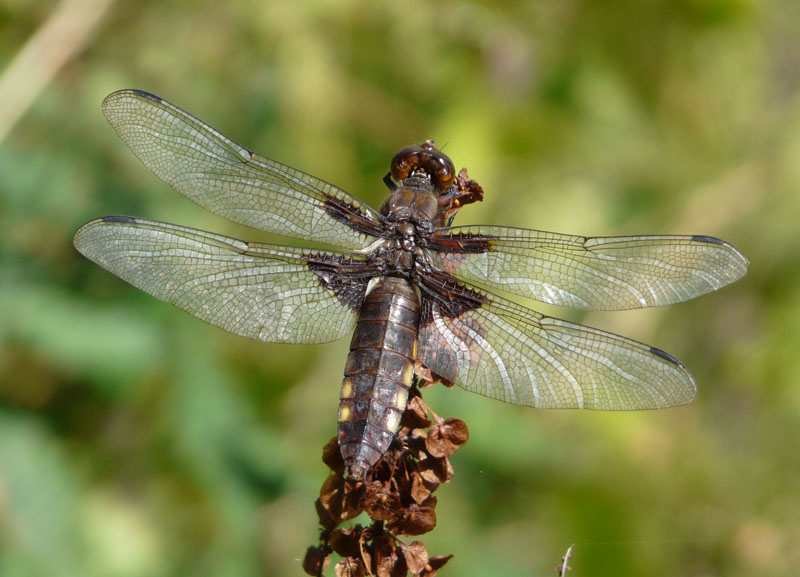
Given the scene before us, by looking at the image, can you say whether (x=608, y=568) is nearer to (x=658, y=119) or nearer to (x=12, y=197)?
(x=658, y=119)

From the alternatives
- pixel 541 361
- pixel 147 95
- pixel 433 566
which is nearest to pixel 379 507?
pixel 433 566

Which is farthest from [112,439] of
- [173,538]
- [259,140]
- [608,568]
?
[608,568]

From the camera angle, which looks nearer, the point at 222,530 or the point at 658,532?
the point at 222,530

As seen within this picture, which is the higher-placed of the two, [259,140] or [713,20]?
[713,20]

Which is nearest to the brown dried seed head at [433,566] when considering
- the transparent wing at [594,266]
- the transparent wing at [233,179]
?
the transparent wing at [594,266]

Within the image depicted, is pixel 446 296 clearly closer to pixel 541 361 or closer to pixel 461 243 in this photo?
pixel 461 243

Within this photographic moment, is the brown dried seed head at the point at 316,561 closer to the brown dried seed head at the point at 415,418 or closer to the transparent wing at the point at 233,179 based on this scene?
the brown dried seed head at the point at 415,418
